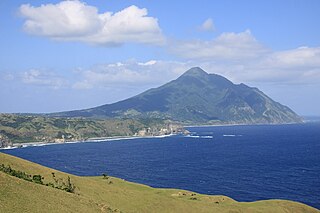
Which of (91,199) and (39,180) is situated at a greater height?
(39,180)

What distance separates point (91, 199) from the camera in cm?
5897

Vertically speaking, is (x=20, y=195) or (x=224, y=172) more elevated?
(x=20, y=195)

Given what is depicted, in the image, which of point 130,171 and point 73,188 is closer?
point 73,188

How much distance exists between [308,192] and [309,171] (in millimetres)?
49547

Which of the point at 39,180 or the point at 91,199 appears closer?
the point at 91,199

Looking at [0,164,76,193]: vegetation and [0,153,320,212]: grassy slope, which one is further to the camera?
[0,164,76,193]: vegetation

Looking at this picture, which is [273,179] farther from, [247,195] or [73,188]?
[73,188]

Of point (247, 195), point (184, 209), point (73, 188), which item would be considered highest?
point (73, 188)

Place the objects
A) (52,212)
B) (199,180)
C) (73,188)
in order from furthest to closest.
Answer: (199,180), (73,188), (52,212)

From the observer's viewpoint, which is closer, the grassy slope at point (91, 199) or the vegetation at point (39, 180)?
the grassy slope at point (91, 199)

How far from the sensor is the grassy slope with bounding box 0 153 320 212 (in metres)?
44.5

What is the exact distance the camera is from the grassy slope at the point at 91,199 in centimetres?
4453

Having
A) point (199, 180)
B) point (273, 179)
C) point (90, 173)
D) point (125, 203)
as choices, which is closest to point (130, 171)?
point (90, 173)

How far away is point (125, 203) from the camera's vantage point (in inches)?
2594
